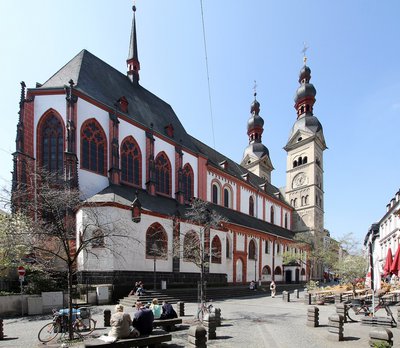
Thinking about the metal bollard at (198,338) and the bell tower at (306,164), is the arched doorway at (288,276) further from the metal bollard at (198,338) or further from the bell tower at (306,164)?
the metal bollard at (198,338)

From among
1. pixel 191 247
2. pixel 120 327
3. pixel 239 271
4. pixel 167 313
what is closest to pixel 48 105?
pixel 191 247

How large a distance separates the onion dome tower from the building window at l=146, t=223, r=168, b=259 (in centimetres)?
3788

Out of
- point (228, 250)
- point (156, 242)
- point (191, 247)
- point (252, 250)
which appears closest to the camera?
point (156, 242)

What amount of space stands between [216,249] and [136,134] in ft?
42.9

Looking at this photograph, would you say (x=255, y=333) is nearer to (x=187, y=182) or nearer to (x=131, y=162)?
(x=131, y=162)

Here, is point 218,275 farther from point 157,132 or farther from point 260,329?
point 260,329

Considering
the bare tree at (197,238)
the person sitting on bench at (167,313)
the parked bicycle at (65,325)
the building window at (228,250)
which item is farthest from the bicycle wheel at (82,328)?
the building window at (228,250)

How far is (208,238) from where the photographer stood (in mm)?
30031

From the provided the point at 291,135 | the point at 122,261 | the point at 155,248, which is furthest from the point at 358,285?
the point at 291,135

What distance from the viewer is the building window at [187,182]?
3494 centimetres

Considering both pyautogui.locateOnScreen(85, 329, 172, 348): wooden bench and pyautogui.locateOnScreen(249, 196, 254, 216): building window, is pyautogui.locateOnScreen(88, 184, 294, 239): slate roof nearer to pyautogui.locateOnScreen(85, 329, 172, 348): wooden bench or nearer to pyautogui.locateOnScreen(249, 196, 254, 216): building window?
pyautogui.locateOnScreen(85, 329, 172, 348): wooden bench

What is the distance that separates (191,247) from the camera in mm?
26578

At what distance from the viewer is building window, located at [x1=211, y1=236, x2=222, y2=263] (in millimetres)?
31078

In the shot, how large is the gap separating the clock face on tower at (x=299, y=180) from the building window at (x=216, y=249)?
3302 centimetres
